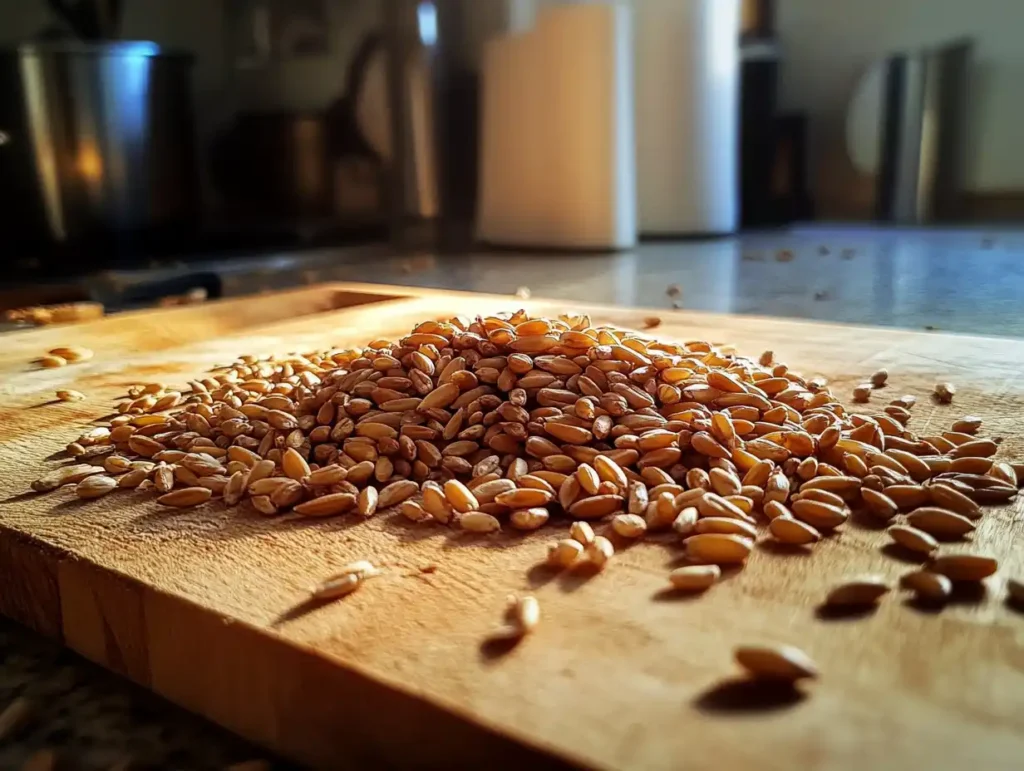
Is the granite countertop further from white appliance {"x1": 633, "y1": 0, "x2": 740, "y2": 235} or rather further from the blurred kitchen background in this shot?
white appliance {"x1": 633, "y1": 0, "x2": 740, "y2": 235}

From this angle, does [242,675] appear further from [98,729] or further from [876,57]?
[876,57]

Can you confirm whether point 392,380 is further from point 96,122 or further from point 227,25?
point 227,25

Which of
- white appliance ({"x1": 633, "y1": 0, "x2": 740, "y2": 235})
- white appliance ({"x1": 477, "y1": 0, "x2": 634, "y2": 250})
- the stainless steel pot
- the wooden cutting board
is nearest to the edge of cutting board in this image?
the wooden cutting board

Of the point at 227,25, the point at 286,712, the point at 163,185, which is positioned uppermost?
the point at 227,25

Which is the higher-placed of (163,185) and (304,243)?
(163,185)

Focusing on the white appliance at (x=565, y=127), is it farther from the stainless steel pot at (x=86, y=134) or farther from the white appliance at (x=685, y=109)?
the stainless steel pot at (x=86, y=134)

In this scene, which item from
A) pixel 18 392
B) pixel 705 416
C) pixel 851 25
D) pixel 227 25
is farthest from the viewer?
pixel 851 25

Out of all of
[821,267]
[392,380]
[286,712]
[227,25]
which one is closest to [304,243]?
[227,25]

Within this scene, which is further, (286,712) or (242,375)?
(242,375)

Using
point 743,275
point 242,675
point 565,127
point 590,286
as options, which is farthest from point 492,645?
point 565,127
